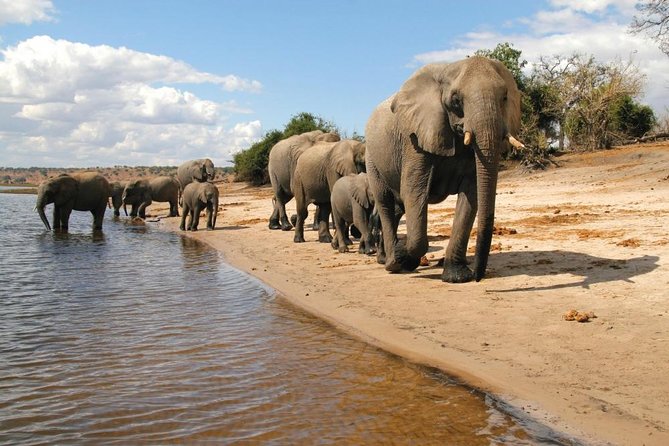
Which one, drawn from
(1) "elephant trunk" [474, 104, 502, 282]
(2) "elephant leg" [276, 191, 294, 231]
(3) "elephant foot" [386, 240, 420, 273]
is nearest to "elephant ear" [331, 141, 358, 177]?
(2) "elephant leg" [276, 191, 294, 231]

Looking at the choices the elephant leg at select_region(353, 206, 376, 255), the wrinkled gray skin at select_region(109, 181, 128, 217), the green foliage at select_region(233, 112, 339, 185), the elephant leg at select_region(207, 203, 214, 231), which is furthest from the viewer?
the green foliage at select_region(233, 112, 339, 185)

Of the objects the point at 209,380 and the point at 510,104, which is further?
the point at 510,104

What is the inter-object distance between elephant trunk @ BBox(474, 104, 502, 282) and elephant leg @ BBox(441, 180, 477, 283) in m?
0.59

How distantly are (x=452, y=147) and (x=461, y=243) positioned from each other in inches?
49.1

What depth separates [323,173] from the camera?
15.5 metres

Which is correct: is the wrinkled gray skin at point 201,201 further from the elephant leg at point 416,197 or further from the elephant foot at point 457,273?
the elephant foot at point 457,273

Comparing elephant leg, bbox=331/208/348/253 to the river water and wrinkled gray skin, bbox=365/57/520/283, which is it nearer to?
wrinkled gray skin, bbox=365/57/520/283

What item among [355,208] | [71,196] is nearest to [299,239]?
[355,208]

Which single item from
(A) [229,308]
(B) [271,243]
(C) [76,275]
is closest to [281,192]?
(B) [271,243]

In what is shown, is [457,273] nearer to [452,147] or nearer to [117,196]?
[452,147]

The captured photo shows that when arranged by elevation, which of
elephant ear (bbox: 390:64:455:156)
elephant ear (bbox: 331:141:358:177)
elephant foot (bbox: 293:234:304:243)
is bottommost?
elephant foot (bbox: 293:234:304:243)

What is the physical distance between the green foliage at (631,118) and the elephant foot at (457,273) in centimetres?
2715

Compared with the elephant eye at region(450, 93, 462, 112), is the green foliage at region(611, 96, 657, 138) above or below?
above

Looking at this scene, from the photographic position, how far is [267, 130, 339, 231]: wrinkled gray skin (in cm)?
1906
